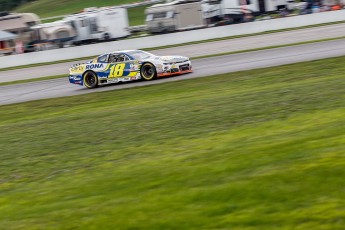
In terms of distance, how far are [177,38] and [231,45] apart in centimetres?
515

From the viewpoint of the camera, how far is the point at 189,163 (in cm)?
852

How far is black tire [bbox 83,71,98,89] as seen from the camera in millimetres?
23312

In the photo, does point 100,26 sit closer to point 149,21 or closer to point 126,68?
point 149,21

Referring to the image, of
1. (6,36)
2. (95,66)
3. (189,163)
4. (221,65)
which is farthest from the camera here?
(6,36)

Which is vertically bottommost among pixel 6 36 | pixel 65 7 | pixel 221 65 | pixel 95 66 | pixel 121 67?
pixel 221 65

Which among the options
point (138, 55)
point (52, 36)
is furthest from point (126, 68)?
point (52, 36)

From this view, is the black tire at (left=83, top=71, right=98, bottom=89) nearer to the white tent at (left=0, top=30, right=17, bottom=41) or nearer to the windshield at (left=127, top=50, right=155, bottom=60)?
the windshield at (left=127, top=50, right=155, bottom=60)

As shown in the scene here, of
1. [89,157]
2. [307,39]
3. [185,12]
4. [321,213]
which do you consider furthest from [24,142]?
[185,12]

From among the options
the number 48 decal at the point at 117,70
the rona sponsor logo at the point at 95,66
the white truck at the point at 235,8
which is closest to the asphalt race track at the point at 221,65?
the number 48 decal at the point at 117,70

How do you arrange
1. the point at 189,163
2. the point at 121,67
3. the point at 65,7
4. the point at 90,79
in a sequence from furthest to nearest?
1. the point at 65,7
2. the point at 90,79
3. the point at 121,67
4. the point at 189,163

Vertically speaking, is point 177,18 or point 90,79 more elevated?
point 177,18

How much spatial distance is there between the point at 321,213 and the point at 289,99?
6.93 meters

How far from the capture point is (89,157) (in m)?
10.0

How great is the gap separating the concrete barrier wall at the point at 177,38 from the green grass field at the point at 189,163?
19690 mm
